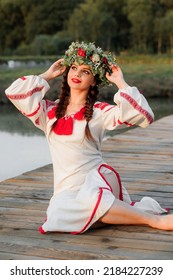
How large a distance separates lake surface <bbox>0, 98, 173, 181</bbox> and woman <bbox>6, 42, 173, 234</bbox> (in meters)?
2.72

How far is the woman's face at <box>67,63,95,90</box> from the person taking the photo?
3.30 meters

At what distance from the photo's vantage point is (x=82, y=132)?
10.8 feet

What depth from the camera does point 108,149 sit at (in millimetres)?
5684

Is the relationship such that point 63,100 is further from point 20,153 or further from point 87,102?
point 20,153

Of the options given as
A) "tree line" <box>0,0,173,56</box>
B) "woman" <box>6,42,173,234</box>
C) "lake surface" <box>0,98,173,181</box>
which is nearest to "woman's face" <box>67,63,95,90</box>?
"woman" <box>6,42,173,234</box>

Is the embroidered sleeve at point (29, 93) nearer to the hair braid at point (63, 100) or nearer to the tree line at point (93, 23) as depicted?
the hair braid at point (63, 100)

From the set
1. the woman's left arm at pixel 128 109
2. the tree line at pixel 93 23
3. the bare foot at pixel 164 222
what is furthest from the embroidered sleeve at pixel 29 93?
the tree line at pixel 93 23

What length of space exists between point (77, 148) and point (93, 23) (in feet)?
76.3

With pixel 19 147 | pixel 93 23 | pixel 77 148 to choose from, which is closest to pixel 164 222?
pixel 77 148

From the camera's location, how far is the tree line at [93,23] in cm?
2622

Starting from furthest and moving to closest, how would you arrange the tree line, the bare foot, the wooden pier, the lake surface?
1. the tree line
2. the lake surface
3. the bare foot
4. the wooden pier

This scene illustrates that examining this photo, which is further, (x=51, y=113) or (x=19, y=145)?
(x=19, y=145)

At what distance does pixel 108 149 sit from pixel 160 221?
7.89 ft

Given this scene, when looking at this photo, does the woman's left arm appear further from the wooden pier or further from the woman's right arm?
the wooden pier
